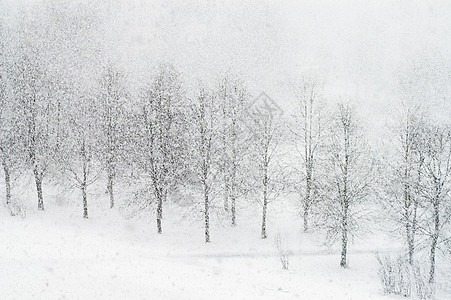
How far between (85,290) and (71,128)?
20753 millimetres

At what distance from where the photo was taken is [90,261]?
22.0m

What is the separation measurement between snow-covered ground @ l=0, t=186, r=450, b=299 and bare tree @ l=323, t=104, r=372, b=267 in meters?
2.97

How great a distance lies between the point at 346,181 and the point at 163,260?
13482 millimetres

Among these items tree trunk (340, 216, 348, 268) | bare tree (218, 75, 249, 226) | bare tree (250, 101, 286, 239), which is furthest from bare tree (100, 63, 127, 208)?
tree trunk (340, 216, 348, 268)

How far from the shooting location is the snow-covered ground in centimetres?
1805

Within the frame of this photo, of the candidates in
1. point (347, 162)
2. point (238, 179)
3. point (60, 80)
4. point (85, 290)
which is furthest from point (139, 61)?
point (85, 290)

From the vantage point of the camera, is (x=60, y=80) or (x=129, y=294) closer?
(x=129, y=294)

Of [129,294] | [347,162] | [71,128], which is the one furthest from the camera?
[71,128]

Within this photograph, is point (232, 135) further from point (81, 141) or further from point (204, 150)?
point (81, 141)

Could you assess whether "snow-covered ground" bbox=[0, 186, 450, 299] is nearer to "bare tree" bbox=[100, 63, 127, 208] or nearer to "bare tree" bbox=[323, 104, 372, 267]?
"bare tree" bbox=[323, 104, 372, 267]

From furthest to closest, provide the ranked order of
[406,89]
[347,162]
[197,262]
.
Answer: [406,89] < [347,162] < [197,262]

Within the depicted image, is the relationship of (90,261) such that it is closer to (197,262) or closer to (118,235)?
(197,262)

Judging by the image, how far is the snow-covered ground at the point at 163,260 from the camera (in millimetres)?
18047

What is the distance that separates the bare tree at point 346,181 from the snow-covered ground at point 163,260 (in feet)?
9.73
